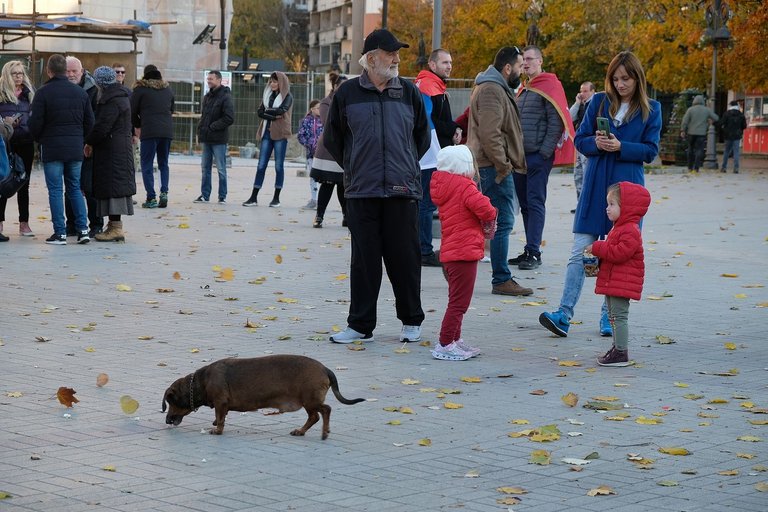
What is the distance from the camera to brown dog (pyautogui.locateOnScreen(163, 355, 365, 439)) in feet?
20.5

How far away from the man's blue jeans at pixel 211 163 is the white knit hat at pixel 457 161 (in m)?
11.6

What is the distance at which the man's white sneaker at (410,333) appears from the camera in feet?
29.1

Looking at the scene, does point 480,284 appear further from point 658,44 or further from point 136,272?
point 658,44

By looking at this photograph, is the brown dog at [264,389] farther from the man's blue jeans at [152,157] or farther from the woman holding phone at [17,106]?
the man's blue jeans at [152,157]

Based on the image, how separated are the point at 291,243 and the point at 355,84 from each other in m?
6.60

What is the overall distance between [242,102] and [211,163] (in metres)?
17.0

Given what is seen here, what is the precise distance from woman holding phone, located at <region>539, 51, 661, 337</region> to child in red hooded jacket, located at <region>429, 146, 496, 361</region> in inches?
34.6

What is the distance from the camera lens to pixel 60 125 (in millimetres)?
13906

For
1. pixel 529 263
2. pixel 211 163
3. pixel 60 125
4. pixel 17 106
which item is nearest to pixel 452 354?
pixel 529 263

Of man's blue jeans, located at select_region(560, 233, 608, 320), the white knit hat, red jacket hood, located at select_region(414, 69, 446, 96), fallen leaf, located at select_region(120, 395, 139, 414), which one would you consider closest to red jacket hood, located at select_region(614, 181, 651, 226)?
man's blue jeans, located at select_region(560, 233, 608, 320)

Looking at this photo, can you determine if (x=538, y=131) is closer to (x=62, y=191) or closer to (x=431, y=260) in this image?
(x=431, y=260)

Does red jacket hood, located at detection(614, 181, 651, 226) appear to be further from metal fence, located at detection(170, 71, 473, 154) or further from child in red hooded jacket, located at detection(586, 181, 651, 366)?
metal fence, located at detection(170, 71, 473, 154)

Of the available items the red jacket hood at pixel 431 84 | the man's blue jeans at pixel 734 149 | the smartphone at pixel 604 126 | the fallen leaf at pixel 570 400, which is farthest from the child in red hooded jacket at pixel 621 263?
the man's blue jeans at pixel 734 149

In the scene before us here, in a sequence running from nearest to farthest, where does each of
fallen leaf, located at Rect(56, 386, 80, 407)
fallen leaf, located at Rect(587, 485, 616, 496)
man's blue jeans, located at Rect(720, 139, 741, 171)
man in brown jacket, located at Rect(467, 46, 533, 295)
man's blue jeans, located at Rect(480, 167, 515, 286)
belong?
fallen leaf, located at Rect(587, 485, 616, 496) < fallen leaf, located at Rect(56, 386, 80, 407) < man's blue jeans, located at Rect(480, 167, 515, 286) < man in brown jacket, located at Rect(467, 46, 533, 295) < man's blue jeans, located at Rect(720, 139, 741, 171)
